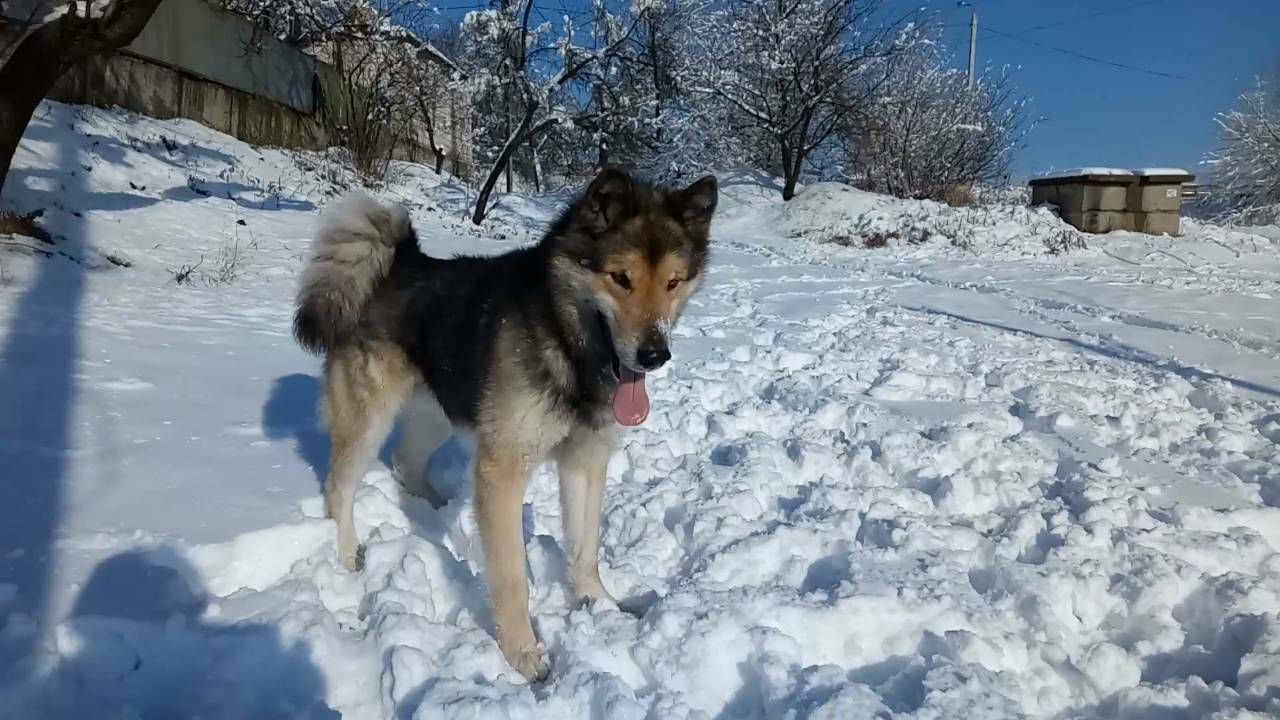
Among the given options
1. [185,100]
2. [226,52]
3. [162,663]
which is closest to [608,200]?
[162,663]

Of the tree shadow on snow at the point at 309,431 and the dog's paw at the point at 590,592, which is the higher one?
the tree shadow on snow at the point at 309,431

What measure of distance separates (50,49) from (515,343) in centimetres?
478

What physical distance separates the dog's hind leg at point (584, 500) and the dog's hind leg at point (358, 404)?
809 mm

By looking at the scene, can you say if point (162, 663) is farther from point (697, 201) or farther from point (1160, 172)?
point (1160, 172)

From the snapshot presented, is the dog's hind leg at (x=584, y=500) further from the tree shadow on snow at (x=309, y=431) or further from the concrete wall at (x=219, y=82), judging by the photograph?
the concrete wall at (x=219, y=82)

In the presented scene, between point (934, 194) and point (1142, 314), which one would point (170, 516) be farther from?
point (934, 194)

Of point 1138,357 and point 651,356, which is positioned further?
point 1138,357

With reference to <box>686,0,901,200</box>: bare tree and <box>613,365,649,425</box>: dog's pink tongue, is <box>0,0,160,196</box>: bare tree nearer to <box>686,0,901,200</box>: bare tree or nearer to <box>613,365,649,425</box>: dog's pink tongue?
<box>613,365,649,425</box>: dog's pink tongue

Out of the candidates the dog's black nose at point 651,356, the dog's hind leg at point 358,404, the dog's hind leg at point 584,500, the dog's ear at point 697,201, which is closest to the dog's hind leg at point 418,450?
the dog's hind leg at point 358,404

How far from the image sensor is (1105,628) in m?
2.57

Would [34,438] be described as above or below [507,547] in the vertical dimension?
above

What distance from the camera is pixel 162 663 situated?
200cm

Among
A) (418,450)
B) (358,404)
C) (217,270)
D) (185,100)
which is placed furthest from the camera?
(185,100)

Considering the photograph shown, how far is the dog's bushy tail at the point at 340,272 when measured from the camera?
3.12 metres
